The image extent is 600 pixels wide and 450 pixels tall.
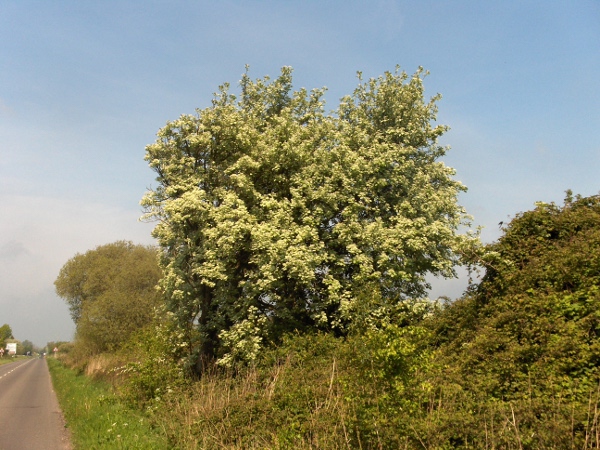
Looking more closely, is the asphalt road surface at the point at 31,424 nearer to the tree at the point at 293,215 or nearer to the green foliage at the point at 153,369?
the green foliage at the point at 153,369

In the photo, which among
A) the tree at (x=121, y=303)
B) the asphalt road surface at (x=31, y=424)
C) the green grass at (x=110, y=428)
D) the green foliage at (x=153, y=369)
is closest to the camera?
the green grass at (x=110, y=428)

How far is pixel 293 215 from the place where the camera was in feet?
64.3

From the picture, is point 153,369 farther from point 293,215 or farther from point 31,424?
point 293,215

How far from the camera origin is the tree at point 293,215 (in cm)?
1828

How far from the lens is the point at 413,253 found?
64.6 feet

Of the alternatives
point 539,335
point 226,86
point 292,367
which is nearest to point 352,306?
point 292,367

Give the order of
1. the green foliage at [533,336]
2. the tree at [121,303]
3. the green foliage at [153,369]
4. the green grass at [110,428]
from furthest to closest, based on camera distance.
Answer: the tree at [121,303], the green foliage at [153,369], the green grass at [110,428], the green foliage at [533,336]

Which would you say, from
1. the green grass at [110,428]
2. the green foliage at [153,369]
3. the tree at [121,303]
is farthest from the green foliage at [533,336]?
the tree at [121,303]

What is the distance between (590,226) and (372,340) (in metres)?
9.61

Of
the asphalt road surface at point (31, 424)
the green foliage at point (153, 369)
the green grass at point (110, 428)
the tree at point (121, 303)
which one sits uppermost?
the tree at point (121, 303)

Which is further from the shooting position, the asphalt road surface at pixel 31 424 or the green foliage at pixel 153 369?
the green foliage at pixel 153 369

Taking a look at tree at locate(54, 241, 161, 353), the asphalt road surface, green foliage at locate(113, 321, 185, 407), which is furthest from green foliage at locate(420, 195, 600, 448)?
tree at locate(54, 241, 161, 353)

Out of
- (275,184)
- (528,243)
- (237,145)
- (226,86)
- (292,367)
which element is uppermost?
(226,86)

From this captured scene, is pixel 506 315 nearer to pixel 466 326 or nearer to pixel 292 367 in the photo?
pixel 466 326
